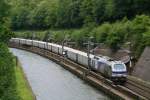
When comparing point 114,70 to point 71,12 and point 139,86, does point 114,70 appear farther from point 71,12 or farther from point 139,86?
point 71,12

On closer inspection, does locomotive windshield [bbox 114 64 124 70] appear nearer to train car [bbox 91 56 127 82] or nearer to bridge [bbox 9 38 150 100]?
train car [bbox 91 56 127 82]

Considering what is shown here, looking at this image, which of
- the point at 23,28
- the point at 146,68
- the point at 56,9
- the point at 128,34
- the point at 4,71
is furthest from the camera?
the point at 23,28

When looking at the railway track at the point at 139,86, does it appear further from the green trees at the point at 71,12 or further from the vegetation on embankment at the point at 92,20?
the green trees at the point at 71,12

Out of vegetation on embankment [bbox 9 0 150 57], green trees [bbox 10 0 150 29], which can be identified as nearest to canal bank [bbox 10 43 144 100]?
vegetation on embankment [bbox 9 0 150 57]

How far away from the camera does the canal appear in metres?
50.9

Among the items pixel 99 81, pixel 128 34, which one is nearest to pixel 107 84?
pixel 99 81

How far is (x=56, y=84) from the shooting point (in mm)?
60750

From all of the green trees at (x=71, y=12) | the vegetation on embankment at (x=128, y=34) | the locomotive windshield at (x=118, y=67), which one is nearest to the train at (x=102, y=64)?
the locomotive windshield at (x=118, y=67)

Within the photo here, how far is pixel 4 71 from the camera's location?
994 inches

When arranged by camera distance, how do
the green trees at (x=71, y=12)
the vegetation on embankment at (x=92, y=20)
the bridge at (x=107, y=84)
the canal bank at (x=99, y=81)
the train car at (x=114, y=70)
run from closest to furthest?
the bridge at (x=107, y=84) < the canal bank at (x=99, y=81) < the train car at (x=114, y=70) < the vegetation on embankment at (x=92, y=20) < the green trees at (x=71, y=12)

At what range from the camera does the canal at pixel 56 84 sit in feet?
167

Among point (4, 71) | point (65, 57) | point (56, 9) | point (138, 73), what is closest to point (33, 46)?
point (56, 9)

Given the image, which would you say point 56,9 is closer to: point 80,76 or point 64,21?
point 64,21

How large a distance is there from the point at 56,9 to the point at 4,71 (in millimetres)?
112658
